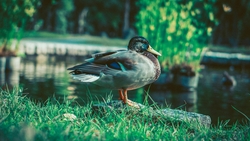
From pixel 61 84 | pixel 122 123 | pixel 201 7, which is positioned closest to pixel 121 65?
pixel 122 123

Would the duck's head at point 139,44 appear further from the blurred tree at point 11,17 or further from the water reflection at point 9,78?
the blurred tree at point 11,17

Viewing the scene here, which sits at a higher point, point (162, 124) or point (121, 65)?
point (121, 65)

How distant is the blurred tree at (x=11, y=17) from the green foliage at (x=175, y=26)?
9.30ft

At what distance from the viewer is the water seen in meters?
7.38

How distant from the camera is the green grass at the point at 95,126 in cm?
364

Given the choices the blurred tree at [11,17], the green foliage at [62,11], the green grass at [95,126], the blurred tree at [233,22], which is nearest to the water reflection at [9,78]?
the blurred tree at [11,17]

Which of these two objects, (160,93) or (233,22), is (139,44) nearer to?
(160,93)

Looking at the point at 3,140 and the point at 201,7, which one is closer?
the point at 3,140

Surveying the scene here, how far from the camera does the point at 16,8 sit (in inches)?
435

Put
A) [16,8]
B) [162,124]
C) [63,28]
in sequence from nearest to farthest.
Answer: [162,124]
[16,8]
[63,28]

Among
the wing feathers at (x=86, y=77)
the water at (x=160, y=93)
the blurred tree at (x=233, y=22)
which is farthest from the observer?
the blurred tree at (x=233, y=22)

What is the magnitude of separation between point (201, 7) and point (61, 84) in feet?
11.0

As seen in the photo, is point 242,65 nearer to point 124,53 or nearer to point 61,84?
point 61,84

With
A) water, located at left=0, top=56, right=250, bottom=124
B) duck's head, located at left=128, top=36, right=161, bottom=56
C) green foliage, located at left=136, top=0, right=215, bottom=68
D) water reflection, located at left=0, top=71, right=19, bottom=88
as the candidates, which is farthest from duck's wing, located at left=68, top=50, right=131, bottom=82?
green foliage, located at left=136, top=0, right=215, bottom=68
